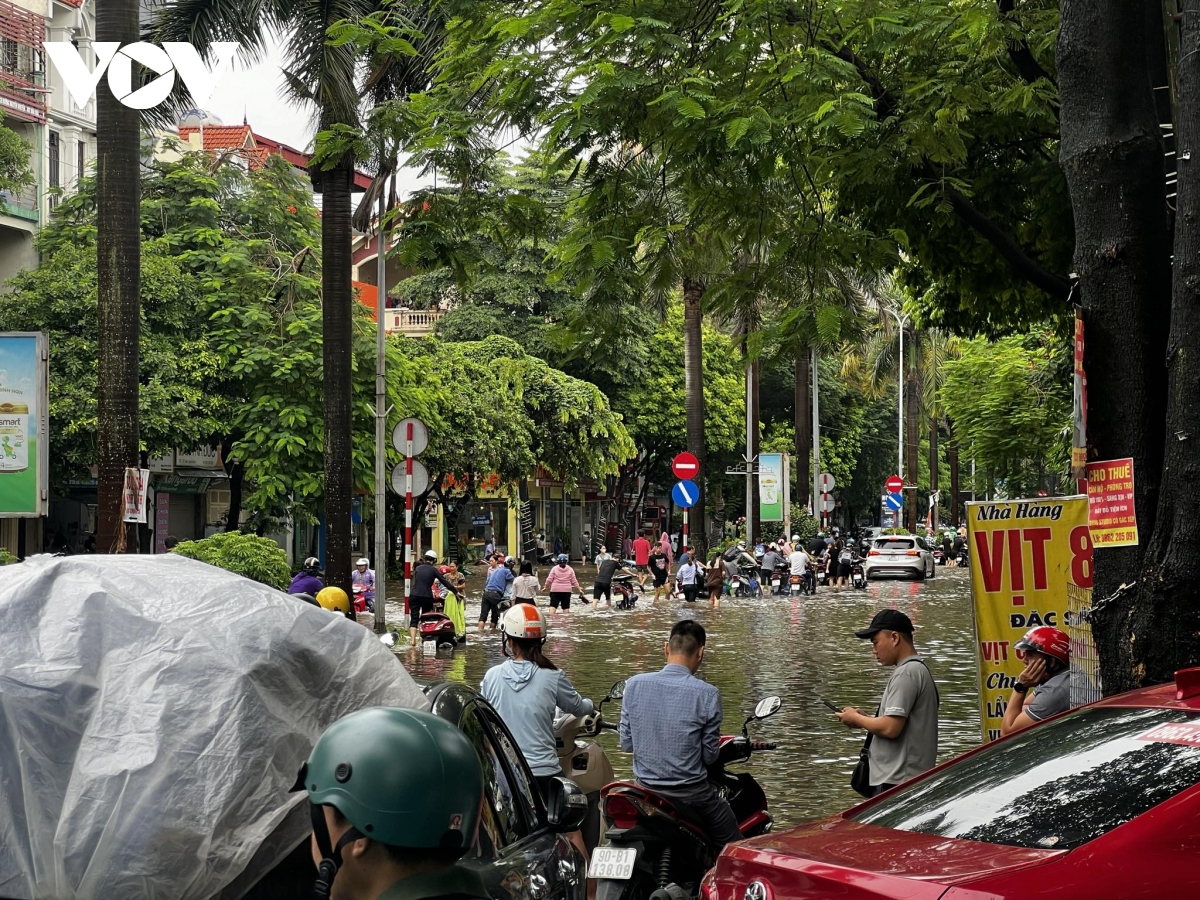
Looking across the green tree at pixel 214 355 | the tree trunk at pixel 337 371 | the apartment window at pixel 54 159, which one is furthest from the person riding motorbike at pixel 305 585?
the apartment window at pixel 54 159

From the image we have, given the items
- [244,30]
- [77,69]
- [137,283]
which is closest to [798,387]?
[77,69]

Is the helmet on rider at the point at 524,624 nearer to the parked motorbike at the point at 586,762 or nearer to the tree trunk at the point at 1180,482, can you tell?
the parked motorbike at the point at 586,762

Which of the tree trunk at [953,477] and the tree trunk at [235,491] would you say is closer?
the tree trunk at [235,491]

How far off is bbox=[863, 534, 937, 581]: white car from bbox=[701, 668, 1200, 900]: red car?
4567 cm

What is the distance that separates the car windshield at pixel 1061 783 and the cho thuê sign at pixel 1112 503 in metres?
1.96

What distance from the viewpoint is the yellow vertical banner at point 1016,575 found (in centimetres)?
884

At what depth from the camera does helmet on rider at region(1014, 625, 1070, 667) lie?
294 inches

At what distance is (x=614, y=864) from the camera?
21.2 feet

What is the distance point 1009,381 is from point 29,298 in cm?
2243

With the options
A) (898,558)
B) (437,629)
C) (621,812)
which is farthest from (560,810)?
(898,558)

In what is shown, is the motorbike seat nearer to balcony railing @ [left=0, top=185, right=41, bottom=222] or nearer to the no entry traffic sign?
the no entry traffic sign

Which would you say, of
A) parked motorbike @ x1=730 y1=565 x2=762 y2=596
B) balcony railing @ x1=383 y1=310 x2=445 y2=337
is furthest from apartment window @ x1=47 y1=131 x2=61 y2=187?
balcony railing @ x1=383 y1=310 x2=445 y2=337

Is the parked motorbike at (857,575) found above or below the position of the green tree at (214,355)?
below

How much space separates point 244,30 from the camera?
21.7 meters
